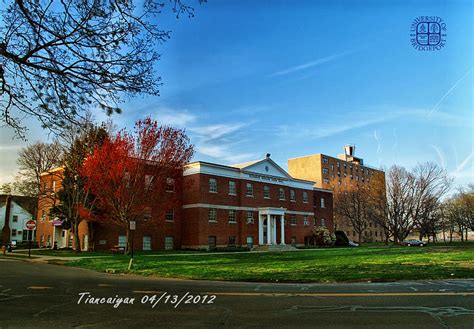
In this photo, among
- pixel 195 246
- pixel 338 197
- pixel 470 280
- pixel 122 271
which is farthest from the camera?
pixel 338 197

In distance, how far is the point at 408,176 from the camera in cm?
5284

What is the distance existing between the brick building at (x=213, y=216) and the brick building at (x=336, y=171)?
39.7m

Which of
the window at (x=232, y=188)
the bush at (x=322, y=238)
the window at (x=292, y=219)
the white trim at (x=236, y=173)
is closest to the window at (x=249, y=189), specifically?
the white trim at (x=236, y=173)

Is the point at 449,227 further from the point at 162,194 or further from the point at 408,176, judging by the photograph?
the point at 162,194

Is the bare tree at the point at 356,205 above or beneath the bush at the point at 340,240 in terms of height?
above

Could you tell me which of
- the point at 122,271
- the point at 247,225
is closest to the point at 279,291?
A: the point at 122,271

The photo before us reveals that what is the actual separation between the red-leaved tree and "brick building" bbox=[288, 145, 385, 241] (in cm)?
6309

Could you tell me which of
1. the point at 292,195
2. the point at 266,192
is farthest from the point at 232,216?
the point at 292,195

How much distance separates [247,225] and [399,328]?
1663 inches

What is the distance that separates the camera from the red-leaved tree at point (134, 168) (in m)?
31.4

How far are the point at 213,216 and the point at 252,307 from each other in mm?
36616

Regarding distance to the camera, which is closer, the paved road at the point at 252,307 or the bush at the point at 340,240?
the paved road at the point at 252,307

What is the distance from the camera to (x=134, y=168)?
3158 centimetres

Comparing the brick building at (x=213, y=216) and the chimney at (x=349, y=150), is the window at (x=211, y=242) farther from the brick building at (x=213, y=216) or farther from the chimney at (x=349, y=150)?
the chimney at (x=349, y=150)
